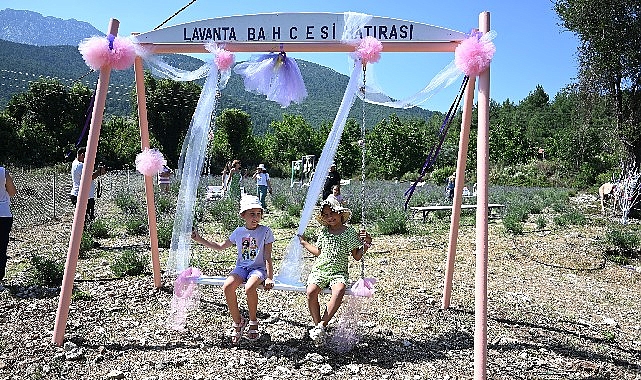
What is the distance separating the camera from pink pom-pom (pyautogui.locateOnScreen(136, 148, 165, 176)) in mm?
5113

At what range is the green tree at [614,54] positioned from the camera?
1456cm

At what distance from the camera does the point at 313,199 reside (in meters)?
4.50

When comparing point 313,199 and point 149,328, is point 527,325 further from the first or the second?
point 149,328

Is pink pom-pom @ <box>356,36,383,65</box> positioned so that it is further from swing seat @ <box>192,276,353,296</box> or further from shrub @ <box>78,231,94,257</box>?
shrub @ <box>78,231,94,257</box>

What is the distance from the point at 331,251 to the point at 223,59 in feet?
6.27

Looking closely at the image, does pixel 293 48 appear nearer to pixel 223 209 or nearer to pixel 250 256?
pixel 250 256

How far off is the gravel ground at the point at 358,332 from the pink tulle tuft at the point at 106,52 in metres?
2.34

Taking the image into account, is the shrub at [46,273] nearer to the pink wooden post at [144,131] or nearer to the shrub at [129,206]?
the pink wooden post at [144,131]

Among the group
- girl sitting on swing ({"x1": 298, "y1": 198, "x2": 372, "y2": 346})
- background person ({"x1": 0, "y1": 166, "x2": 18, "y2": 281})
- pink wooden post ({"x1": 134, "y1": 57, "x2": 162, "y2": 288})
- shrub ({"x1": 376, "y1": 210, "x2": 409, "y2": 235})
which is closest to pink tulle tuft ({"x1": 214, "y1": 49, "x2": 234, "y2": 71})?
pink wooden post ({"x1": 134, "y1": 57, "x2": 162, "y2": 288})

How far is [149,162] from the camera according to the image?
201 inches

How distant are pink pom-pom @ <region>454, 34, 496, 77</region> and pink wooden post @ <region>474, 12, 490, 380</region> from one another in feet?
0.21

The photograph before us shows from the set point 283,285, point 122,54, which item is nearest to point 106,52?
point 122,54

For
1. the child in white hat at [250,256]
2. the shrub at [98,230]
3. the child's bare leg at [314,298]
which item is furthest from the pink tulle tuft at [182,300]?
the shrub at [98,230]

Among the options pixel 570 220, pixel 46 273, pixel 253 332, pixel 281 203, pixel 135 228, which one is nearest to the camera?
pixel 253 332
